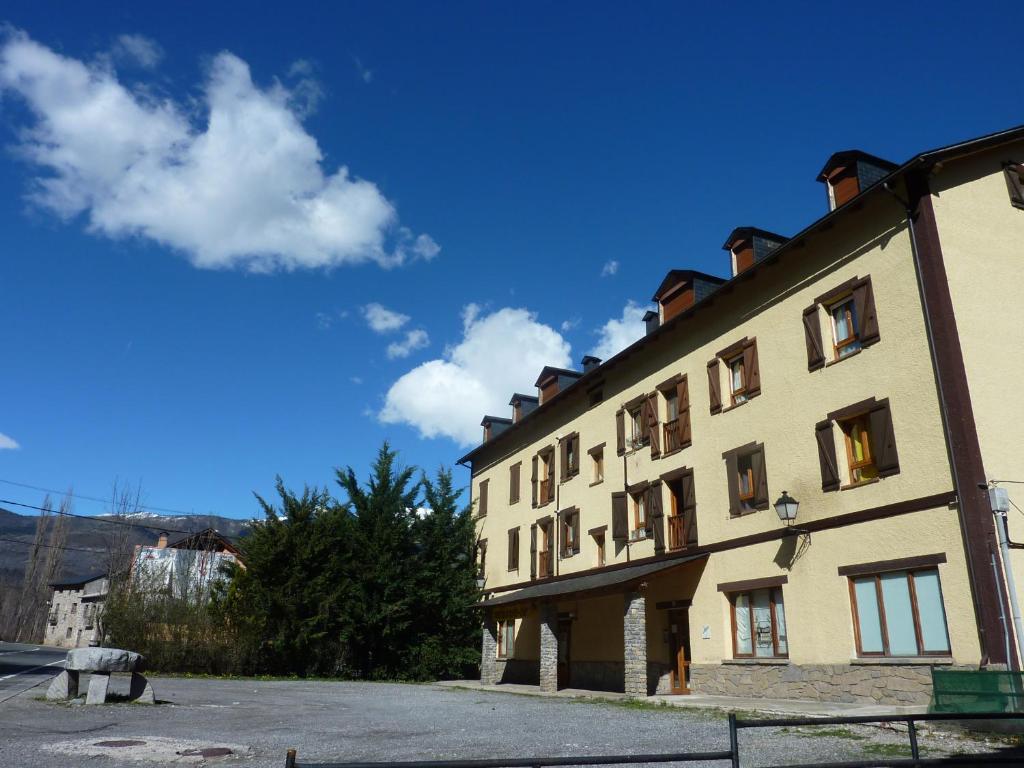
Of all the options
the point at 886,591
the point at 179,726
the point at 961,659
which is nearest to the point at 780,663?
the point at 886,591

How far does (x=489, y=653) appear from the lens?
1068 inches

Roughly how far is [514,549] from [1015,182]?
20305 mm

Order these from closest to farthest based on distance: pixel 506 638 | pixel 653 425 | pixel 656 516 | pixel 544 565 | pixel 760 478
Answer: pixel 760 478
pixel 656 516
pixel 653 425
pixel 544 565
pixel 506 638

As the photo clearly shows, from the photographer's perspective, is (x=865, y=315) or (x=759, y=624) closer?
(x=865, y=315)

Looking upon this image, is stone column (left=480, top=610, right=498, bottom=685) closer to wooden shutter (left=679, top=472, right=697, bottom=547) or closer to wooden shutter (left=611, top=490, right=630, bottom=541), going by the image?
wooden shutter (left=611, top=490, right=630, bottom=541)

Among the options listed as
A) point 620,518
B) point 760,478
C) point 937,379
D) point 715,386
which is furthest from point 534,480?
point 937,379

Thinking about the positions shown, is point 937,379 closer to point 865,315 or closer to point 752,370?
point 865,315

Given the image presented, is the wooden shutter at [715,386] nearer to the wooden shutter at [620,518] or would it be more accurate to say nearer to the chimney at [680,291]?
the chimney at [680,291]

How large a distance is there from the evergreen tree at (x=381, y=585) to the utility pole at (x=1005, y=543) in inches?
800

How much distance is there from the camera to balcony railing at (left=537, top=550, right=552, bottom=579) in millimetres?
26922

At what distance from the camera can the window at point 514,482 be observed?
3015 centimetres

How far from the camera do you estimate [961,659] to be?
12.3 meters

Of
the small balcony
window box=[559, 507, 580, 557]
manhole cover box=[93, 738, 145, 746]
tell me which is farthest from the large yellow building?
manhole cover box=[93, 738, 145, 746]

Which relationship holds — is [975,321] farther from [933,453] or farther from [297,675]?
[297,675]
